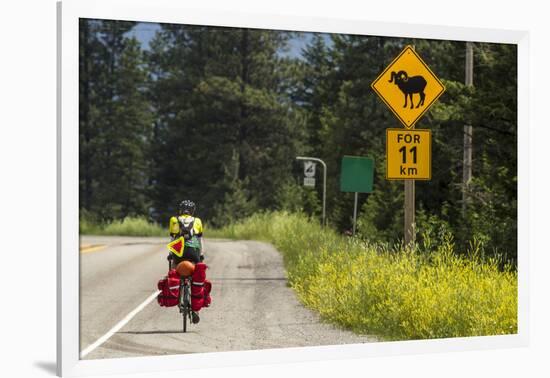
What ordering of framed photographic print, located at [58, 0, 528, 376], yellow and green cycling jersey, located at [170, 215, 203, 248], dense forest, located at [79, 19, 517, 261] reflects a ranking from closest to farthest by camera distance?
framed photographic print, located at [58, 0, 528, 376] < yellow and green cycling jersey, located at [170, 215, 203, 248] < dense forest, located at [79, 19, 517, 261]

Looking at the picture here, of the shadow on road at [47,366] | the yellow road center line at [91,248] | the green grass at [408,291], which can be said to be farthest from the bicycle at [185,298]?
the green grass at [408,291]

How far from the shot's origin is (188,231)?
1099 cm

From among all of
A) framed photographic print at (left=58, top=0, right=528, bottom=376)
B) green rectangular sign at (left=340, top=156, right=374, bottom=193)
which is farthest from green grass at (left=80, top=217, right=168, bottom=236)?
green rectangular sign at (left=340, top=156, right=374, bottom=193)

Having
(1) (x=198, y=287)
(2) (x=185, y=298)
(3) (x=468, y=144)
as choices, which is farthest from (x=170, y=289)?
(3) (x=468, y=144)

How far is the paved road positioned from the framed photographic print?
0.03 meters

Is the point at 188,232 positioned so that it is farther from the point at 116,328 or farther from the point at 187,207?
the point at 116,328

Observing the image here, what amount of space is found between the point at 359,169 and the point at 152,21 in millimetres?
3413

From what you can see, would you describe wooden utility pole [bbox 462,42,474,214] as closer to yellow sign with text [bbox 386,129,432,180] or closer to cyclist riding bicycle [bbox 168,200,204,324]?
yellow sign with text [bbox 386,129,432,180]

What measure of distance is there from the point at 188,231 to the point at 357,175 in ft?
8.36

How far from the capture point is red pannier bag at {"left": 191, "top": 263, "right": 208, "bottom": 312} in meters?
11.2

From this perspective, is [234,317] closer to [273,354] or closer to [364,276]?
[273,354]

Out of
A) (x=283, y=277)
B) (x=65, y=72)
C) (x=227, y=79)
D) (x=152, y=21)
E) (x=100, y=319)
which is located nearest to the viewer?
(x=65, y=72)
